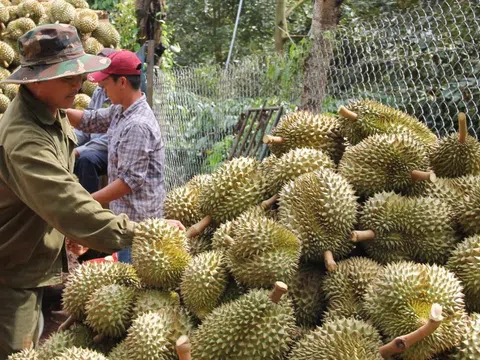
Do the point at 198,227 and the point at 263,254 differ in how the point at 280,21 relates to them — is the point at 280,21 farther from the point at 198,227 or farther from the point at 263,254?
the point at 263,254

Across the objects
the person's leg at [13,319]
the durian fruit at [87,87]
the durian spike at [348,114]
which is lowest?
the durian fruit at [87,87]

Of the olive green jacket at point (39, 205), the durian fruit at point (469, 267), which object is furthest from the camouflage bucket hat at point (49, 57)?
A: the durian fruit at point (469, 267)

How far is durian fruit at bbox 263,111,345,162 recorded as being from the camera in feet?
7.01

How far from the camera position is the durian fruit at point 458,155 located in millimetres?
1916

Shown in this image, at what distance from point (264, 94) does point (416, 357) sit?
403cm

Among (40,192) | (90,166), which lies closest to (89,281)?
(40,192)

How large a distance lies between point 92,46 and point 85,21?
443 mm

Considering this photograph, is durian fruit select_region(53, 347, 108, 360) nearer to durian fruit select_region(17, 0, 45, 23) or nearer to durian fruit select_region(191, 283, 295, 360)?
durian fruit select_region(191, 283, 295, 360)

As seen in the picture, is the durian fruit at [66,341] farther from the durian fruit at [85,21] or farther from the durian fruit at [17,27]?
the durian fruit at [17,27]

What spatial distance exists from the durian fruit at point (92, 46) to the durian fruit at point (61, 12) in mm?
320

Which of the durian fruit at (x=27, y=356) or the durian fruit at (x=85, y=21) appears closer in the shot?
the durian fruit at (x=27, y=356)

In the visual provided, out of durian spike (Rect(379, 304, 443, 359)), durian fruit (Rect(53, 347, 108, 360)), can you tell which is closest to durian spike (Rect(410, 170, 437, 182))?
durian spike (Rect(379, 304, 443, 359))

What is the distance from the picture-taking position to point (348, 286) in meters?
1.65

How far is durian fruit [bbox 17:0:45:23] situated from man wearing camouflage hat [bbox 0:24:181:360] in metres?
4.50
